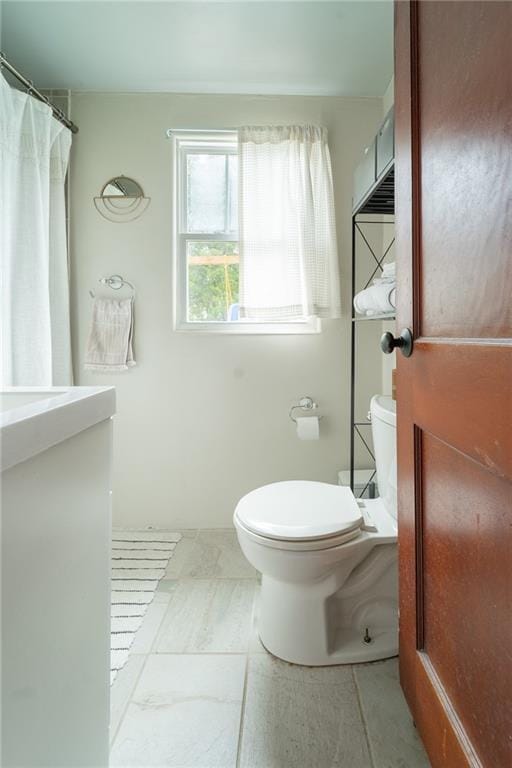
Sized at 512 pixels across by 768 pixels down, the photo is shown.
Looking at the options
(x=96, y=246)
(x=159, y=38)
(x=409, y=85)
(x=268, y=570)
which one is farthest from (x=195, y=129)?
(x=268, y=570)

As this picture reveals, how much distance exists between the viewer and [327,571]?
1179mm

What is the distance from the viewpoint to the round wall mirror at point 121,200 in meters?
2.06

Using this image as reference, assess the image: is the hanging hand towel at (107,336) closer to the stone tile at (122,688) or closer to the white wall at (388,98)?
the stone tile at (122,688)

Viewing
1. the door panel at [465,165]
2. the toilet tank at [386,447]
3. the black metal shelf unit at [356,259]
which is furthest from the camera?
the black metal shelf unit at [356,259]

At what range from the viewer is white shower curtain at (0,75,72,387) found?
5.42ft

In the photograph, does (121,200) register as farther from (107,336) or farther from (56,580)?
(56,580)

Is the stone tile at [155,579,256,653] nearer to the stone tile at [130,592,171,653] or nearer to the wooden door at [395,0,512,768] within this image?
→ the stone tile at [130,592,171,653]

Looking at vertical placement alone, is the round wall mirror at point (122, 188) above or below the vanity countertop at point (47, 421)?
above

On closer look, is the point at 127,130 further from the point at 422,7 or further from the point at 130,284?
the point at 422,7

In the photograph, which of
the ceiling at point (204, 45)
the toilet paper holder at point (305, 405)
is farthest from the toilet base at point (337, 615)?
the ceiling at point (204, 45)

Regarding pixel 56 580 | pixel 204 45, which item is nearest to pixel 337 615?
pixel 56 580

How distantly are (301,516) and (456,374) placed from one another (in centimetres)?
72

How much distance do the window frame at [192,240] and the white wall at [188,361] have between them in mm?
47

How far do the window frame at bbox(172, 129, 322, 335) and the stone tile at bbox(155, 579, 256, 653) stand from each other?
3.99 ft
